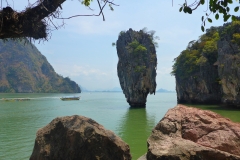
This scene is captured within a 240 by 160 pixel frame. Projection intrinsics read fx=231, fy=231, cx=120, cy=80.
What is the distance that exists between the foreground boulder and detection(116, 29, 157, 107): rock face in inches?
952

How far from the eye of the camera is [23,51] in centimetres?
11419

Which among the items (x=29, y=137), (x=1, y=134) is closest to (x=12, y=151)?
(x=29, y=137)

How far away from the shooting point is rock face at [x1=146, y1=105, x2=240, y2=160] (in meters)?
3.28

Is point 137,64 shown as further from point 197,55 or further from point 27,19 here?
point 27,19

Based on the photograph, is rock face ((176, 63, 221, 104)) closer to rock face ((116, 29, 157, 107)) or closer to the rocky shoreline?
rock face ((116, 29, 157, 107))

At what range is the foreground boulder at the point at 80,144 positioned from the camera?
3.96m

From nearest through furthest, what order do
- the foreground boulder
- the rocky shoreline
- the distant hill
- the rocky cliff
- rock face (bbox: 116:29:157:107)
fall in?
1. the rocky shoreline
2. the foreground boulder
3. the rocky cliff
4. rock face (bbox: 116:29:157:107)
5. the distant hill

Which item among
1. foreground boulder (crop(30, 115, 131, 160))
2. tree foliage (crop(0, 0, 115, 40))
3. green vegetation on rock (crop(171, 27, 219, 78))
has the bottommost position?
foreground boulder (crop(30, 115, 131, 160))

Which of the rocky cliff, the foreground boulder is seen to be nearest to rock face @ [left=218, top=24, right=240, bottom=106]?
the rocky cliff

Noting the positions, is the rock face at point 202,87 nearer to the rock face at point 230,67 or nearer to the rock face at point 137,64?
the rock face at point 230,67

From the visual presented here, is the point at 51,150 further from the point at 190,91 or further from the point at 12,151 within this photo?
the point at 190,91

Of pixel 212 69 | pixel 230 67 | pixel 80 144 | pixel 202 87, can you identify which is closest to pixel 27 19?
pixel 80 144

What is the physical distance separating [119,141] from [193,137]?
4.22 ft

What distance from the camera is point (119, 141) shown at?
13.5 ft
